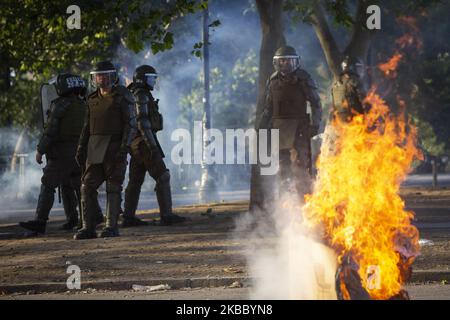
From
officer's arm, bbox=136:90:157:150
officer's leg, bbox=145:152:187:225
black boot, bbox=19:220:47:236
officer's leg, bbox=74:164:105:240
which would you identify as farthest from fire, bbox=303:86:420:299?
black boot, bbox=19:220:47:236

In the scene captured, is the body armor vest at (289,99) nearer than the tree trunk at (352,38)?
Yes

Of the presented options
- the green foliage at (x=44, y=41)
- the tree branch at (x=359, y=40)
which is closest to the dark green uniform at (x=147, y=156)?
the green foliage at (x=44, y=41)

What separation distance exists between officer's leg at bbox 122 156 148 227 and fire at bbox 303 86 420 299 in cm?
828

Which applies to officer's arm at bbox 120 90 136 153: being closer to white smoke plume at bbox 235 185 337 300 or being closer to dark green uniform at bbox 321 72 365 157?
white smoke plume at bbox 235 185 337 300

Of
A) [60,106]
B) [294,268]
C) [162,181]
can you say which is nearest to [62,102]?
[60,106]

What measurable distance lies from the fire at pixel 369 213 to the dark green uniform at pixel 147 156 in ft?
26.0

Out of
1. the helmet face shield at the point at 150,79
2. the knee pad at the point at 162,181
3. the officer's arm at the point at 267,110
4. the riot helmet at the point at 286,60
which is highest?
the riot helmet at the point at 286,60

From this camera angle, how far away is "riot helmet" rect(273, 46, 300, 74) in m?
14.2

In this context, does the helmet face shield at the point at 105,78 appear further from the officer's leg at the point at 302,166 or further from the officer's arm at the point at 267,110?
the officer's leg at the point at 302,166

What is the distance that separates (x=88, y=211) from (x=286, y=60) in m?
3.43

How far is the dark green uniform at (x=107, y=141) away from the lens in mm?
13516

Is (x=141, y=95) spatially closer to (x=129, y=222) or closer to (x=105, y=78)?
(x=105, y=78)

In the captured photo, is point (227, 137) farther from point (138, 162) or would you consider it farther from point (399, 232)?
point (399, 232)

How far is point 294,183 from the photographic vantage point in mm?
14523
